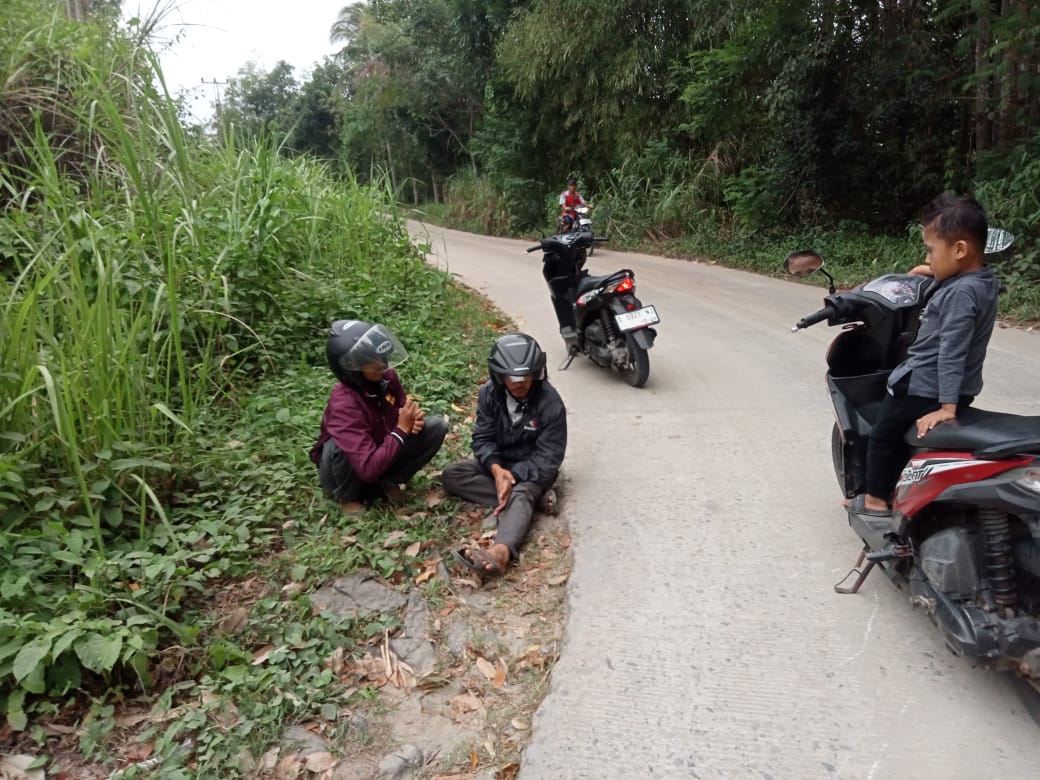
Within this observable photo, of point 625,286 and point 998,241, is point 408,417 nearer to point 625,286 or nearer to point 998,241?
point 625,286

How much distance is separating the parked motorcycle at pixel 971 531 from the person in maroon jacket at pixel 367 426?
1.96m

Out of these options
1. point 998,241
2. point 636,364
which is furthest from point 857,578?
point 636,364

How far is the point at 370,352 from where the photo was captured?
3.49m

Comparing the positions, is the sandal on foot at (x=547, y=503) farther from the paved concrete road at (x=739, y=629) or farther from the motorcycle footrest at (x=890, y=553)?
the motorcycle footrest at (x=890, y=553)

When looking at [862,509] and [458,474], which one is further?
[458,474]

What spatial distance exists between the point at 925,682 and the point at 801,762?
620mm

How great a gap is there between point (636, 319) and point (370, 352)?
2559mm

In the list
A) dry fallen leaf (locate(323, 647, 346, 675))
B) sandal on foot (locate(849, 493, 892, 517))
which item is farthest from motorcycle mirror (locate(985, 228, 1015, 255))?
dry fallen leaf (locate(323, 647, 346, 675))

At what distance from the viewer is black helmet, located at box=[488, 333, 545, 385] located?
12.2ft

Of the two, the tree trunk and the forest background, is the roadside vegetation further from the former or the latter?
the tree trunk

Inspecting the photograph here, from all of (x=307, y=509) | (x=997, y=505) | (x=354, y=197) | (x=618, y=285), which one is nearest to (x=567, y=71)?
(x=354, y=197)

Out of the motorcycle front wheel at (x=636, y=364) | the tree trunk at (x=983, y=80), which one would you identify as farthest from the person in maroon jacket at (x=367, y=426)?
the tree trunk at (x=983, y=80)

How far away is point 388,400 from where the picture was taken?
12.8 ft

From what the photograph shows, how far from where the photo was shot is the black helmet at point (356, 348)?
11.5 ft
